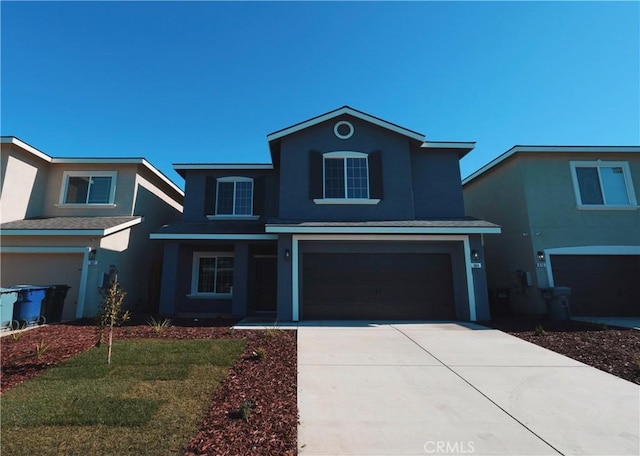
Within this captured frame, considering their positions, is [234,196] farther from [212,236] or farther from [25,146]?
[25,146]

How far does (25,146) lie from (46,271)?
480 cm

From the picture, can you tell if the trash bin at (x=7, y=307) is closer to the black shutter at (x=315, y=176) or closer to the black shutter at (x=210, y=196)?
the black shutter at (x=210, y=196)

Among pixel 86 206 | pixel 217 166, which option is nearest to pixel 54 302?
pixel 86 206

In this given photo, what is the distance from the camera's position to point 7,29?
27.1ft

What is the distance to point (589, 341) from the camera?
758 cm

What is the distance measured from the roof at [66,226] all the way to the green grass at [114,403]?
6056 mm

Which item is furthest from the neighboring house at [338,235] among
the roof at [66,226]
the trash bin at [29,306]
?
the trash bin at [29,306]

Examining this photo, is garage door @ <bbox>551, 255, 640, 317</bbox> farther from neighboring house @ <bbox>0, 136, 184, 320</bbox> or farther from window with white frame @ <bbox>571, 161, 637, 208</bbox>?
neighboring house @ <bbox>0, 136, 184, 320</bbox>

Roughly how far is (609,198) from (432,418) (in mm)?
13477

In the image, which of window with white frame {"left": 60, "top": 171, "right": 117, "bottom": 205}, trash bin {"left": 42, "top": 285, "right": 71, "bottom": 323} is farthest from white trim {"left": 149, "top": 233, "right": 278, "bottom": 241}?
window with white frame {"left": 60, "top": 171, "right": 117, "bottom": 205}

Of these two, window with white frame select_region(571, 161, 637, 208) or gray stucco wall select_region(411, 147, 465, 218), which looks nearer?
→ window with white frame select_region(571, 161, 637, 208)

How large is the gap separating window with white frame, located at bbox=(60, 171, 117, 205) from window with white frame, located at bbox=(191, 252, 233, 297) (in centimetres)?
459

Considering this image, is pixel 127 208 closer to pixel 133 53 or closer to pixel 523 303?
pixel 133 53

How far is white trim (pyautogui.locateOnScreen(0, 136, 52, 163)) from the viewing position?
11102mm
